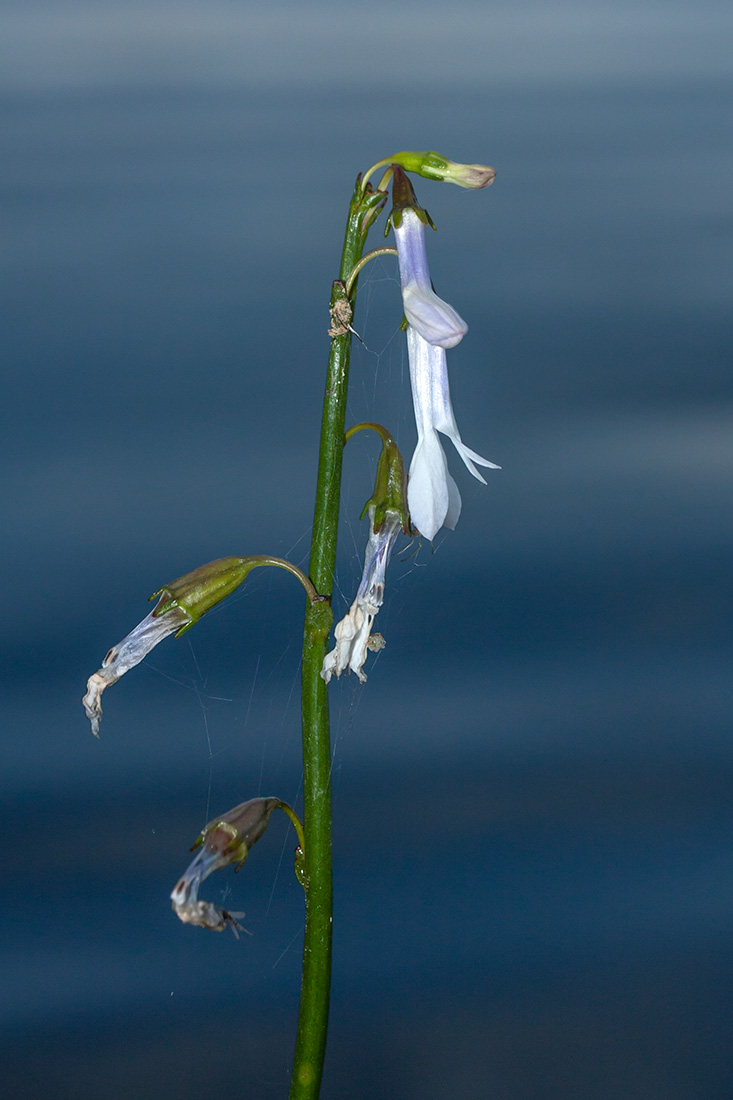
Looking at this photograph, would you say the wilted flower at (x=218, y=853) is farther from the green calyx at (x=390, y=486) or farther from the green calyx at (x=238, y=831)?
the green calyx at (x=390, y=486)

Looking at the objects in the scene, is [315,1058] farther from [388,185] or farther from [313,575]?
[388,185]

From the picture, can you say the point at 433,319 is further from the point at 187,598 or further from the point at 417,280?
the point at 187,598

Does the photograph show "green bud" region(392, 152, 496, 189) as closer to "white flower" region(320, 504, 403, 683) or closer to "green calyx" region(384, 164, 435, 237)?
"green calyx" region(384, 164, 435, 237)

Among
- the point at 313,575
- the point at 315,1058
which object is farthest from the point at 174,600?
the point at 315,1058

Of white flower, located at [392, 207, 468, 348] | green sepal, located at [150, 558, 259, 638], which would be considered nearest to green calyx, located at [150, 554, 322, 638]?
green sepal, located at [150, 558, 259, 638]

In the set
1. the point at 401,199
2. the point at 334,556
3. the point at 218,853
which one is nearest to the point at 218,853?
the point at 218,853

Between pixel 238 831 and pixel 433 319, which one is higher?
pixel 433 319
